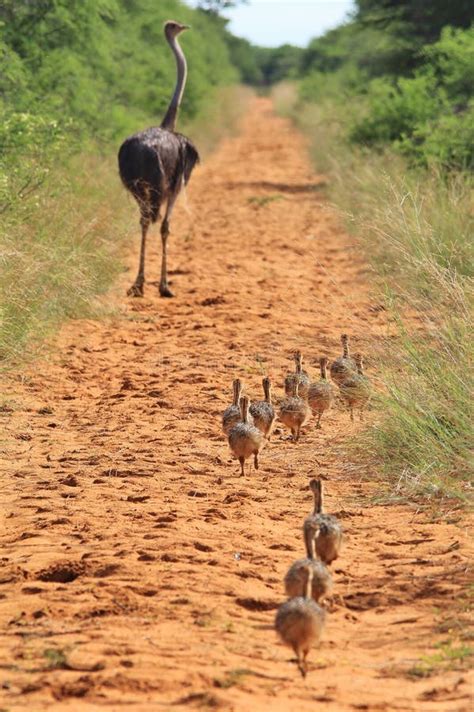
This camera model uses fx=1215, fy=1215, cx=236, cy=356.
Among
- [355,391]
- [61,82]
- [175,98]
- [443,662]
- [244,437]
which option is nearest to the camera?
[443,662]

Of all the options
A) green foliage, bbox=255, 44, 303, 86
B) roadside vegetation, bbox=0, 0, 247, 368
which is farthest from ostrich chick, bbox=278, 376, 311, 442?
green foliage, bbox=255, 44, 303, 86

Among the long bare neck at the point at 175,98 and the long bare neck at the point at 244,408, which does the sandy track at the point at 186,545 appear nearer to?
the long bare neck at the point at 244,408

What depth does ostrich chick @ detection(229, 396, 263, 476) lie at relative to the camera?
696 centimetres

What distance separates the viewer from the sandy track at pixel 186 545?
14.5ft

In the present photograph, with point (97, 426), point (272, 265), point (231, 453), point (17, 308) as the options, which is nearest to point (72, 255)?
point (17, 308)

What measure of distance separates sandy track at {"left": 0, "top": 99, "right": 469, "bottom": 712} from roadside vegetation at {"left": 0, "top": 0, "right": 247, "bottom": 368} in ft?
1.74

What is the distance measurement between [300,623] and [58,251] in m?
7.31

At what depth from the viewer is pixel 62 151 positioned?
1453cm

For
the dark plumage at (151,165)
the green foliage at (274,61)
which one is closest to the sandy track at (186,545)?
the dark plumage at (151,165)

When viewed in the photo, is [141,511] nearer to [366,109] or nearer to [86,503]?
[86,503]

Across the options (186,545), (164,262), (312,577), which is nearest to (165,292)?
(164,262)

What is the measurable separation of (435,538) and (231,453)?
1.97m

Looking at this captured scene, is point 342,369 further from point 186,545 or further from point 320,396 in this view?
point 186,545

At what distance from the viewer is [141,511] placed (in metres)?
6.48
